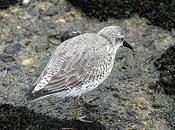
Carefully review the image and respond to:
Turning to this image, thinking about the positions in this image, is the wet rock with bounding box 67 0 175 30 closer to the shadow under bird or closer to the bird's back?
the shadow under bird

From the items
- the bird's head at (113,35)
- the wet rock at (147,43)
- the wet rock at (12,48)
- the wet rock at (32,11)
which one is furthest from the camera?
the wet rock at (32,11)

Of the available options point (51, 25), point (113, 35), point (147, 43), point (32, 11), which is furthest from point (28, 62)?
point (147, 43)

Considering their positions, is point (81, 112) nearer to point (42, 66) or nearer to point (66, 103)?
point (66, 103)

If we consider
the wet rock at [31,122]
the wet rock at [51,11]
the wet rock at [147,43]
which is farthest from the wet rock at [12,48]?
the wet rock at [147,43]

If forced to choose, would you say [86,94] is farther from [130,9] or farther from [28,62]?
[130,9]

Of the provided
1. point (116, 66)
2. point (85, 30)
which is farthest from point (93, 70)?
point (85, 30)

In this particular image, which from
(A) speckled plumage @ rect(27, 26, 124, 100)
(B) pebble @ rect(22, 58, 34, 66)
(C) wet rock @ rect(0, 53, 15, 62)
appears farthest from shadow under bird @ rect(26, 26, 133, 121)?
(C) wet rock @ rect(0, 53, 15, 62)

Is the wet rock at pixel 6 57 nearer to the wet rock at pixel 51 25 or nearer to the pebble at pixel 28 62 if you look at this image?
the pebble at pixel 28 62
